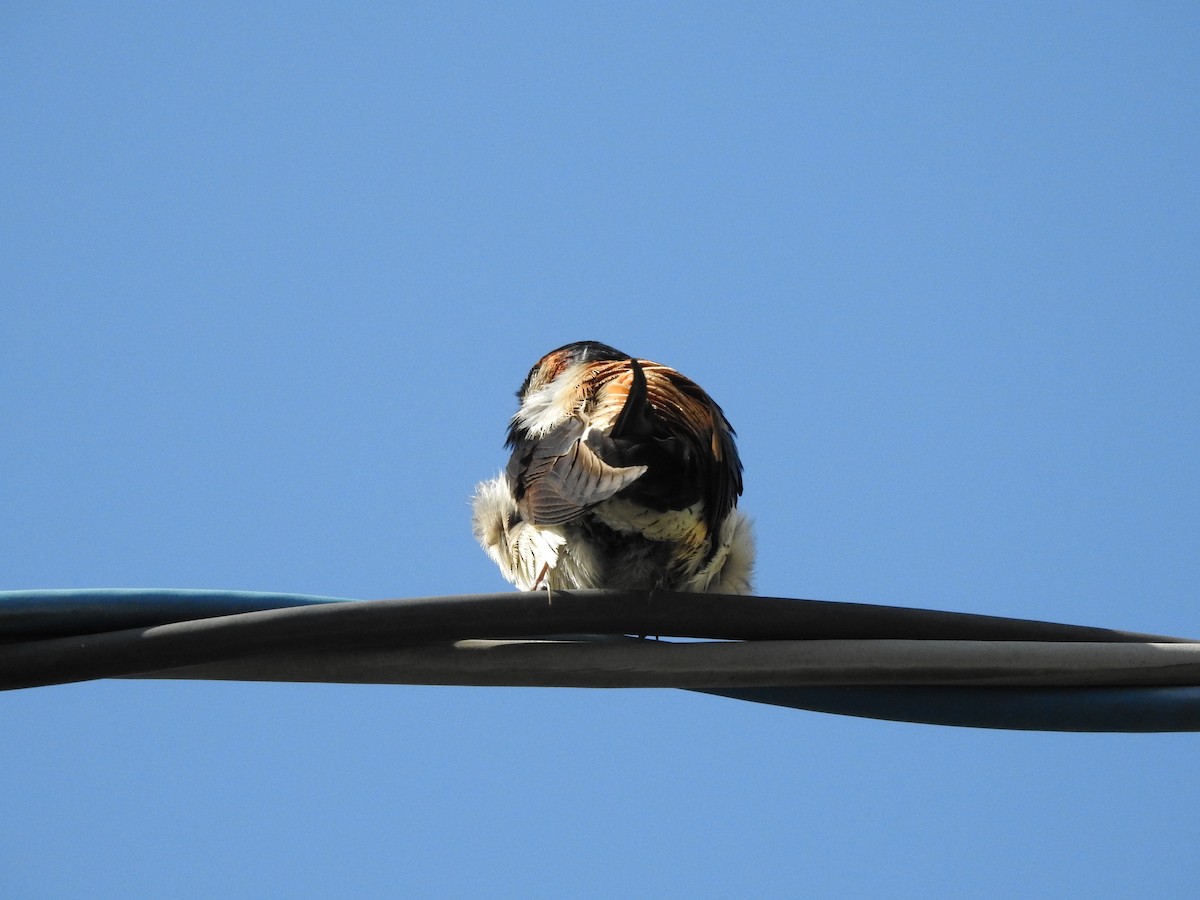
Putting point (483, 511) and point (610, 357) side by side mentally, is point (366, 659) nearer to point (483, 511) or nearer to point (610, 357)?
point (483, 511)

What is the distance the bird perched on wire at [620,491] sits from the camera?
394 centimetres

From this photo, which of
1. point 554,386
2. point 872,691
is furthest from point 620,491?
point 554,386

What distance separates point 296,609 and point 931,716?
4.80ft

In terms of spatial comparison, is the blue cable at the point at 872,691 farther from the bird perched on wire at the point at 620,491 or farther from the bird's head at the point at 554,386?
the bird's head at the point at 554,386

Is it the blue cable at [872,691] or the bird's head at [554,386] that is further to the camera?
the bird's head at [554,386]

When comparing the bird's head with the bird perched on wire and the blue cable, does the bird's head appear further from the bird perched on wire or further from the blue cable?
the blue cable

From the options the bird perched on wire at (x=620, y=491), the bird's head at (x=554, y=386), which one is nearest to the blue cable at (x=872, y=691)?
the bird perched on wire at (x=620, y=491)

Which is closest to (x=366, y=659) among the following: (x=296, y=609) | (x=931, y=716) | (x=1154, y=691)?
(x=296, y=609)

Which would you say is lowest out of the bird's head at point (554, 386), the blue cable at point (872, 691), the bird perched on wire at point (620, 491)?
the blue cable at point (872, 691)

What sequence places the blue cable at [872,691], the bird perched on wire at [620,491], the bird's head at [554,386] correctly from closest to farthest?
the blue cable at [872,691] < the bird perched on wire at [620,491] < the bird's head at [554,386]

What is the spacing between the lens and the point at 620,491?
3900 mm

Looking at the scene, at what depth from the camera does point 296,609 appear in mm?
2881

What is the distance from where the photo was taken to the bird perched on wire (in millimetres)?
3941

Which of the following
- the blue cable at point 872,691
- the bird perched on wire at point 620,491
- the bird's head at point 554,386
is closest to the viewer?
the blue cable at point 872,691
